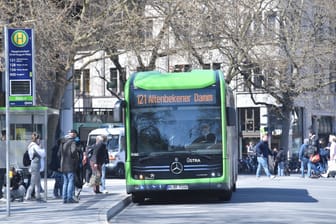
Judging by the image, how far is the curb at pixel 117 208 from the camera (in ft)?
57.2

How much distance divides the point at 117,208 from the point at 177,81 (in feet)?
11.7

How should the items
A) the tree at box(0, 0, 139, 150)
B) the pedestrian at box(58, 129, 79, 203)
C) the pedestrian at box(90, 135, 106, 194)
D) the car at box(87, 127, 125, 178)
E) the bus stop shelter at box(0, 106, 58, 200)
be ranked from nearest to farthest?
the pedestrian at box(58, 129, 79, 203)
the bus stop shelter at box(0, 106, 58, 200)
the pedestrian at box(90, 135, 106, 194)
the tree at box(0, 0, 139, 150)
the car at box(87, 127, 125, 178)

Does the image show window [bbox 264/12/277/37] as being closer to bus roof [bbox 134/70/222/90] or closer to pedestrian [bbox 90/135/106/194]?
pedestrian [bbox 90/135/106/194]

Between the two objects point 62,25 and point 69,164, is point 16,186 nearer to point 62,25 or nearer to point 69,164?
point 69,164

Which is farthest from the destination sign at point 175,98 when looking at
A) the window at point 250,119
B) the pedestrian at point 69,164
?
the window at point 250,119

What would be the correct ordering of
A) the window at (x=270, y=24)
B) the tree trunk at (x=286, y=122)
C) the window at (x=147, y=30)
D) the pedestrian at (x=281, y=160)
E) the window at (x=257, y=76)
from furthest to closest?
the tree trunk at (x=286, y=122) → the window at (x=257, y=76) → the window at (x=270, y=24) → the pedestrian at (x=281, y=160) → the window at (x=147, y=30)

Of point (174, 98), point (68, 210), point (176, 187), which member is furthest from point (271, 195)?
point (68, 210)

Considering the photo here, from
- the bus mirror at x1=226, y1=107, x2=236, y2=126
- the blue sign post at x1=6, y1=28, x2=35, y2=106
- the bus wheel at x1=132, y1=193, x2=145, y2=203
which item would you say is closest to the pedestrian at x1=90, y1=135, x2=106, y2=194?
the bus wheel at x1=132, y1=193, x2=145, y2=203

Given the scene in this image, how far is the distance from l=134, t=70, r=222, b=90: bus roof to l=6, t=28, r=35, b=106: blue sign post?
4220 millimetres

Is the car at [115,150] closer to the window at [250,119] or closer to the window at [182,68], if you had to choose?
the window at [182,68]

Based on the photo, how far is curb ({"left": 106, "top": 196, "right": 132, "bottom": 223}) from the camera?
17.4 metres

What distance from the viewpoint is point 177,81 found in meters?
20.4

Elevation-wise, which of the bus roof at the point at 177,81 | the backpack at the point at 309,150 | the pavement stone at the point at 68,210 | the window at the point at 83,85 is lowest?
the pavement stone at the point at 68,210

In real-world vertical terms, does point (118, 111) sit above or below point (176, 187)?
above
